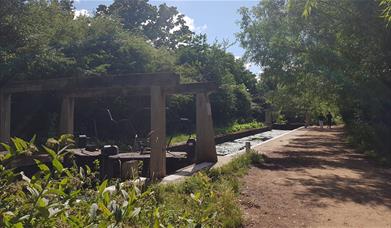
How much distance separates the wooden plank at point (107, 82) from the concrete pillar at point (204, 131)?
3118mm

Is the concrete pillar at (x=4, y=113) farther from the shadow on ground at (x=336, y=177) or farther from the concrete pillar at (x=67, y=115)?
the shadow on ground at (x=336, y=177)

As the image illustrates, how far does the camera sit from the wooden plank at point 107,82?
8113 mm

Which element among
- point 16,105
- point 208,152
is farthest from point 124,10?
point 208,152

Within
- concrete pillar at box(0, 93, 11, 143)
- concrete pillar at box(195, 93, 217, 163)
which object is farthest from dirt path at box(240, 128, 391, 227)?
concrete pillar at box(0, 93, 11, 143)

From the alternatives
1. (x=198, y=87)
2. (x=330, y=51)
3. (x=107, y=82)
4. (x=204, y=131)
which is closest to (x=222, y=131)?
(x=330, y=51)

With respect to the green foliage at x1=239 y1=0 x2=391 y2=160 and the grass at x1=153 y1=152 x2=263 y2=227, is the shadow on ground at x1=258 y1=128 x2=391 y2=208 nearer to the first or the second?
the grass at x1=153 y1=152 x2=263 y2=227

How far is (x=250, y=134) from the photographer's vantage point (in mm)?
29328

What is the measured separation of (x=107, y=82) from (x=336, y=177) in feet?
20.3

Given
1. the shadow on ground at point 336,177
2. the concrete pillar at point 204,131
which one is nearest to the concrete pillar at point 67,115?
the concrete pillar at point 204,131

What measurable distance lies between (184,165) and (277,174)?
101 inches

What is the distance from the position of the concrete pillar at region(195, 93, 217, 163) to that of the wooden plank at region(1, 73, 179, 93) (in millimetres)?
3118

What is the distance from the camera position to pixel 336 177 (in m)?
10.2

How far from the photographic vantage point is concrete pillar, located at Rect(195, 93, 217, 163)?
11320 mm

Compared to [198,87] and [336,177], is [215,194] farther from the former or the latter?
[336,177]
